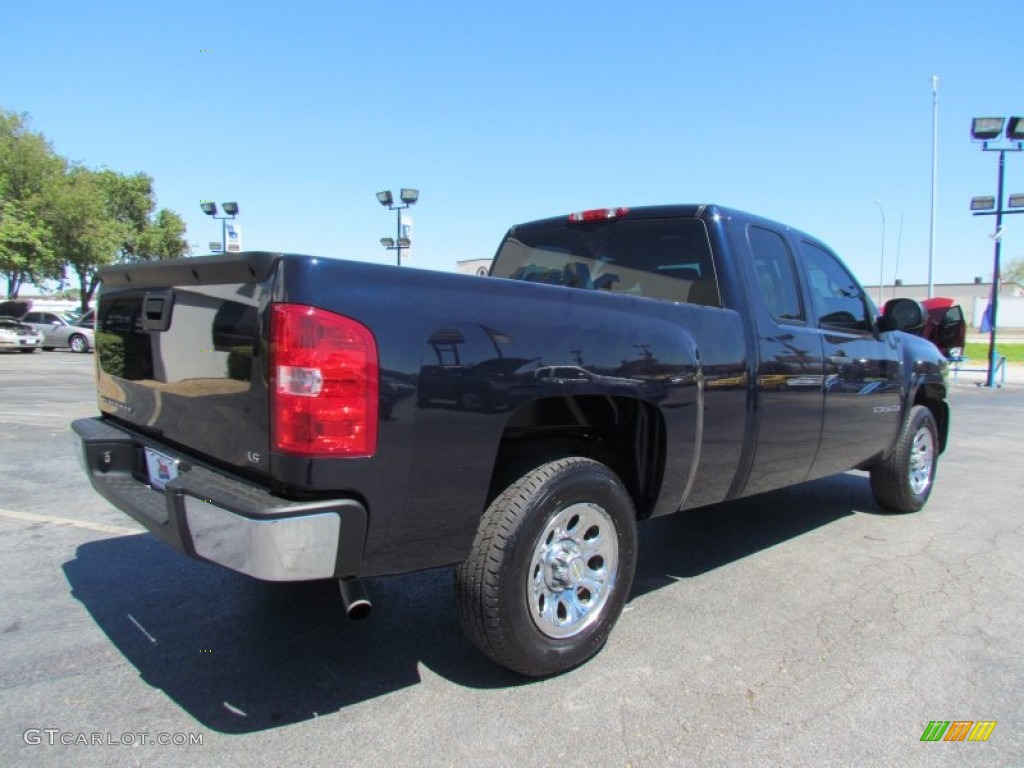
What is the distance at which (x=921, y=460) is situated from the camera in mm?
5711

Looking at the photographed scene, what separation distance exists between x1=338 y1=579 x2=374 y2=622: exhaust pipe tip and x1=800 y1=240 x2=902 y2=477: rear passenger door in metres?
2.98

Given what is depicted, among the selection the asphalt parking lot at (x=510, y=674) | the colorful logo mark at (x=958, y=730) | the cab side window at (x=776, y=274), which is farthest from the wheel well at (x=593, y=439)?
the colorful logo mark at (x=958, y=730)

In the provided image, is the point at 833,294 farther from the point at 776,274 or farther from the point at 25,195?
the point at 25,195

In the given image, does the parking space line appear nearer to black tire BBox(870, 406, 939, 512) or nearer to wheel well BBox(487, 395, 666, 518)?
wheel well BBox(487, 395, 666, 518)

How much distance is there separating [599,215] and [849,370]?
1836mm

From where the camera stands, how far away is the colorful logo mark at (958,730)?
8.39 feet

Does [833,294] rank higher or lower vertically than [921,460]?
higher

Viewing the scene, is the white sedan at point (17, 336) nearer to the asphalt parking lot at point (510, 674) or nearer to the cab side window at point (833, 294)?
the asphalt parking lot at point (510, 674)

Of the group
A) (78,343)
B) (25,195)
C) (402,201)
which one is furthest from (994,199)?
(25,195)

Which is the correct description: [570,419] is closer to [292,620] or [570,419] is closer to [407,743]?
[407,743]

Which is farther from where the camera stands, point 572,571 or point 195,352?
point 572,571

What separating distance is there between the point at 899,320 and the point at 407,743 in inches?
166

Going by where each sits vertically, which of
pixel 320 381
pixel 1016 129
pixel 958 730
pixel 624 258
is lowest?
pixel 958 730

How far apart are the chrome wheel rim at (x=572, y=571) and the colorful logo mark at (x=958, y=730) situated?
4.09 ft
